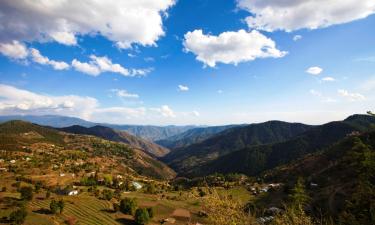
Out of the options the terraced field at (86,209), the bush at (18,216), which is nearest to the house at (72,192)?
the terraced field at (86,209)

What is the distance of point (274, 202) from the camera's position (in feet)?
380

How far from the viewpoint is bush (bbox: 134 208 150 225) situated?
97.4 m

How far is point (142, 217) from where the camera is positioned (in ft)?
320

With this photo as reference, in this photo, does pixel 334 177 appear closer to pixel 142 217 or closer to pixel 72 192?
pixel 142 217

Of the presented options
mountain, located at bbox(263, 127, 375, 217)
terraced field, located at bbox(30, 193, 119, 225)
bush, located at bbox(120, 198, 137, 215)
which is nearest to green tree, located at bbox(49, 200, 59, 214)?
terraced field, located at bbox(30, 193, 119, 225)

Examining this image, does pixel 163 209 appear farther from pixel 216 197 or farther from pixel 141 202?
pixel 216 197

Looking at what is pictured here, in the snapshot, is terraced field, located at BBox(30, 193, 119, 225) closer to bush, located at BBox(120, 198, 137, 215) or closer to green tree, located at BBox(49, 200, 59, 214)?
green tree, located at BBox(49, 200, 59, 214)

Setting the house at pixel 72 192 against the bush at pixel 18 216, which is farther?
the house at pixel 72 192

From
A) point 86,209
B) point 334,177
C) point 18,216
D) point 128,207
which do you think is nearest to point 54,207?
point 86,209

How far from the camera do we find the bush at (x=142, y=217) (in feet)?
319

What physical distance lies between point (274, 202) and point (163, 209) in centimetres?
4274

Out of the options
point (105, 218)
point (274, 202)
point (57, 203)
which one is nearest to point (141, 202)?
point (105, 218)

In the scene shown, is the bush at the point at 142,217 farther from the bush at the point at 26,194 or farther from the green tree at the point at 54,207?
the bush at the point at 26,194

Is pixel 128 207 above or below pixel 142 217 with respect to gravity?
above
